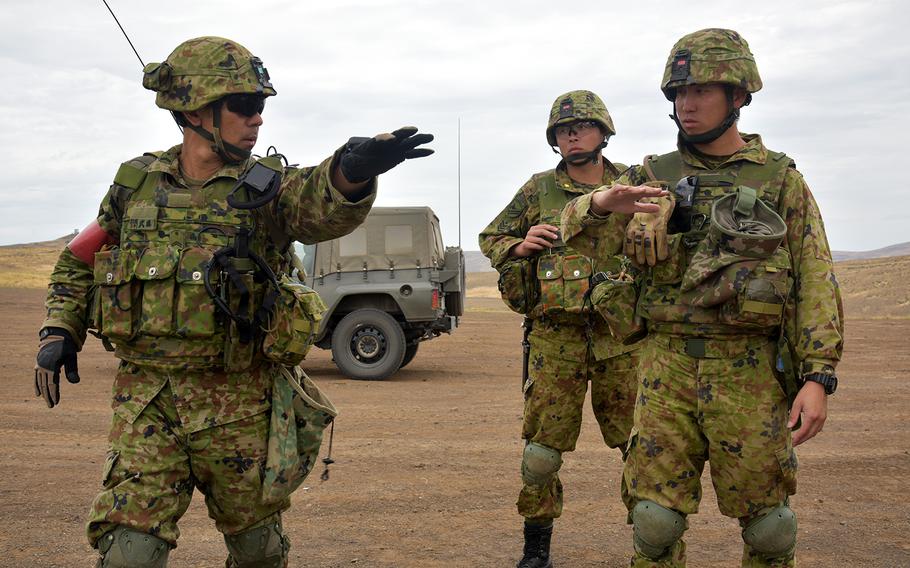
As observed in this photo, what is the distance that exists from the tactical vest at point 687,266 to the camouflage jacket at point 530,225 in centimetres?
127

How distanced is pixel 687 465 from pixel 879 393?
364 inches

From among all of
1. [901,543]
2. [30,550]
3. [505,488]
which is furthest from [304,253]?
[901,543]

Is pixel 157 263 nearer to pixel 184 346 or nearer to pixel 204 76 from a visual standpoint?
pixel 184 346

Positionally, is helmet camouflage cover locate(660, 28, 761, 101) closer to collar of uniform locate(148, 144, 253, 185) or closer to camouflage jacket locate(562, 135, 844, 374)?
camouflage jacket locate(562, 135, 844, 374)

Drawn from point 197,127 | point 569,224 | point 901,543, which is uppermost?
point 197,127

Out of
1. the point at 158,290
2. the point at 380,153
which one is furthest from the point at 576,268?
the point at 158,290

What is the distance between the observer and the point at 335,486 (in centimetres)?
689

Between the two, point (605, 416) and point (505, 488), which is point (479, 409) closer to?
point (505, 488)

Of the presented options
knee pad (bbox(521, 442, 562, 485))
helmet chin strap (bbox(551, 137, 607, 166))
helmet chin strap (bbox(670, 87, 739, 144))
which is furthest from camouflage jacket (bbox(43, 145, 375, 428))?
helmet chin strap (bbox(551, 137, 607, 166))

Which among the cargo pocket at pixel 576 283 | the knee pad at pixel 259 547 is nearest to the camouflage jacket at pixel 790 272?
the cargo pocket at pixel 576 283

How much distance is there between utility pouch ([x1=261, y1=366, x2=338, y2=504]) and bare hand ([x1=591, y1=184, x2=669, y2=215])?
4.50 ft

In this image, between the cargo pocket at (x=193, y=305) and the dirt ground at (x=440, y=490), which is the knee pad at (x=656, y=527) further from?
the cargo pocket at (x=193, y=305)

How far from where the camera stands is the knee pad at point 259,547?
3750 millimetres

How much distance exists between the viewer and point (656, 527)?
363 centimetres
